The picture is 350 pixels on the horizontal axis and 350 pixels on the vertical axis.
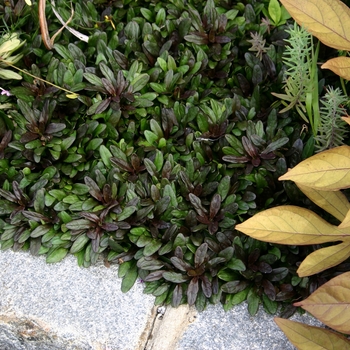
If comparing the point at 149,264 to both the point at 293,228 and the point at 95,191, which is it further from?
the point at 293,228

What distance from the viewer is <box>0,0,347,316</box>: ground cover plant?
2166mm

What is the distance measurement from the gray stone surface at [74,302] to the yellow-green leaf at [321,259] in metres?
0.66

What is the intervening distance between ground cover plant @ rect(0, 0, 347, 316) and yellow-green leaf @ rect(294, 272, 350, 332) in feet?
1.26

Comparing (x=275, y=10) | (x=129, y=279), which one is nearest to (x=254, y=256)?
(x=129, y=279)

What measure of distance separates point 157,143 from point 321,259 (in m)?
0.93

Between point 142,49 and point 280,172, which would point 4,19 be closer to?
point 142,49

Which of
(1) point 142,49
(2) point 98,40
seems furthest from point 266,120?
(2) point 98,40

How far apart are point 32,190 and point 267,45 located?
1.35 meters

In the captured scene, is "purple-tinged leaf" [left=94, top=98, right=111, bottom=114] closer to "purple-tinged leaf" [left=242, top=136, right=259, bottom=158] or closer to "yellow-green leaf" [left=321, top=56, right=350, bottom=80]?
"purple-tinged leaf" [left=242, top=136, right=259, bottom=158]

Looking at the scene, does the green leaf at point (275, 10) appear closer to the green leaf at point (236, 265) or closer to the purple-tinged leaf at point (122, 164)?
the purple-tinged leaf at point (122, 164)

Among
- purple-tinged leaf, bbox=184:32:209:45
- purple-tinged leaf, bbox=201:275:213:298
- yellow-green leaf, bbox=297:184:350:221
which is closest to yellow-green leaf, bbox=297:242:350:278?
yellow-green leaf, bbox=297:184:350:221

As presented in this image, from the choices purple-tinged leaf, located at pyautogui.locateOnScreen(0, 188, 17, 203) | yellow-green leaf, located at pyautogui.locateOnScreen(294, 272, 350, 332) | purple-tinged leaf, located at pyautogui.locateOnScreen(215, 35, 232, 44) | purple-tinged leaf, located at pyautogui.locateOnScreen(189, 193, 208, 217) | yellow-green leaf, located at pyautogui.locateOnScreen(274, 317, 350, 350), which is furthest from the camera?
purple-tinged leaf, located at pyautogui.locateOnScreen(215, 35, 232, 44)

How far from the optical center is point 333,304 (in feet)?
5.52

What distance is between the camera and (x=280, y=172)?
224 cm
